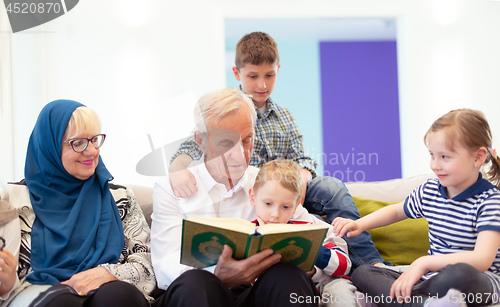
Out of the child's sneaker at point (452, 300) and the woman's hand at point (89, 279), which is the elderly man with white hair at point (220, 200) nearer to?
the woman's hand at point (89, 279)

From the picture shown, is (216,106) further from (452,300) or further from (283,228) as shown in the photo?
(452,300)

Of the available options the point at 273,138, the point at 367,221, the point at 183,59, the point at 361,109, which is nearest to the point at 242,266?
the point at 367,221

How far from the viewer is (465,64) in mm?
A: 5238

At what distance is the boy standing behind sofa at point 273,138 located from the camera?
222 centimetres

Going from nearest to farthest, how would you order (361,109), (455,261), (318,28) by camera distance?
(455,261) → (318,28) → (361,109)

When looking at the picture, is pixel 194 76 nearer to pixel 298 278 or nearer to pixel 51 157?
pixel 51 157

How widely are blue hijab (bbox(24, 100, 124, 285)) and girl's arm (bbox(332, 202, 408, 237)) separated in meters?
0.81

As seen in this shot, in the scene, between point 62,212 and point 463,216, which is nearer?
point 463,216

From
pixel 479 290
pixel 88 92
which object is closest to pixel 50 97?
pixel 88 92

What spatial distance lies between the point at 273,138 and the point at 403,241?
82 cm

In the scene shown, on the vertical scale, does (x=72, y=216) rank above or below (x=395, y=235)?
above

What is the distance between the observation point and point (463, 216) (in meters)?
1.62

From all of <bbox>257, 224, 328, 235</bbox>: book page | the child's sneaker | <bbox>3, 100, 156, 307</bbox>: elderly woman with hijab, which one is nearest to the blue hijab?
<bbox>3, 100, 156, 307</bbox>: elderly woman with hijab

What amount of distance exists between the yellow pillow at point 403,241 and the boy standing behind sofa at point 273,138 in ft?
0.32
